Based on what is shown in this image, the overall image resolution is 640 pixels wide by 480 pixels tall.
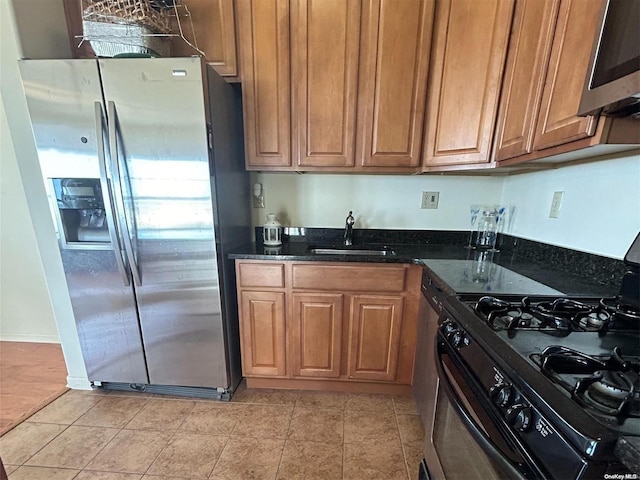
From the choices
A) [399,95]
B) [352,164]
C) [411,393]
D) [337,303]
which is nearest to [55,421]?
[337,303]

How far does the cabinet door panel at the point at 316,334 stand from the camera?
66.7 inches

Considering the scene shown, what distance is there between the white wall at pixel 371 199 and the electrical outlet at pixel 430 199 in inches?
1.1

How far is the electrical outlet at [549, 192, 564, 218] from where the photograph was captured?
4.74 feet

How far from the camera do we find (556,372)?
2.00 ft

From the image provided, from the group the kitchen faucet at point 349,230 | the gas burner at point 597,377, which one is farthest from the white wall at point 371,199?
the gas burner at point 597,377

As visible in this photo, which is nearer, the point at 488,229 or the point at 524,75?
the point at 524,75

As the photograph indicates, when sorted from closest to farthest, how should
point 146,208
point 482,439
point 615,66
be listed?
point 482,439, point 615,66, point 146,208

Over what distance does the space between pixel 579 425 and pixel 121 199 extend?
1.84 m

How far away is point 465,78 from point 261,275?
1558 mm

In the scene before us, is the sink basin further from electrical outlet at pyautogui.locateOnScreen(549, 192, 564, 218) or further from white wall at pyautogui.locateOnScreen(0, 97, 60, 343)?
white wall at pyautogui.locateOnScreen(0, 97, 60, 343)

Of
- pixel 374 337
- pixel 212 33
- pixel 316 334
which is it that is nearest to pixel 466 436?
pixel 374 337

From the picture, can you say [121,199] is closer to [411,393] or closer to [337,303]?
[337,303]

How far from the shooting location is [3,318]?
2379 mm

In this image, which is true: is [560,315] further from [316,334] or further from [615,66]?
[316,334]
